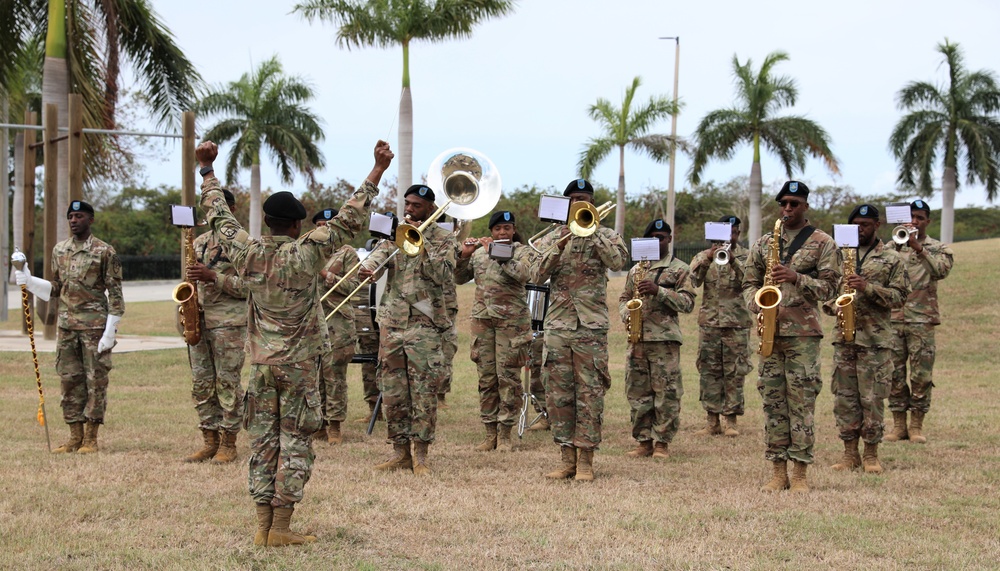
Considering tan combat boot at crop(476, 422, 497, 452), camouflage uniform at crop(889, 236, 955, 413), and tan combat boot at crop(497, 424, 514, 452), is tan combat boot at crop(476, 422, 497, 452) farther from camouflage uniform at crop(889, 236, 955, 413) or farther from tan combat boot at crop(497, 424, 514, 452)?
camouflage uniform at crop(889, 236, 955, 413)

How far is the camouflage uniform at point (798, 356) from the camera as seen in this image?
25.8ft

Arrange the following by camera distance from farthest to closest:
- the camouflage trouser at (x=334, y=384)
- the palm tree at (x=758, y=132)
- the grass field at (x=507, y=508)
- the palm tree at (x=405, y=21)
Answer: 1. the palm tree at (x=758, y=132)
2. the palm tree at (x=405, y=21)
3. the camouflage trouser at (x=334, y=384)
4. the grass field at (x=507, y=508)

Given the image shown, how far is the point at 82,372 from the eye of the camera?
30.9 feet

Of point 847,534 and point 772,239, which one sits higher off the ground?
point 772,239

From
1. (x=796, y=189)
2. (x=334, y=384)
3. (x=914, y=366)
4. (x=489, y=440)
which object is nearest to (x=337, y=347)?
(x=334, y=384)

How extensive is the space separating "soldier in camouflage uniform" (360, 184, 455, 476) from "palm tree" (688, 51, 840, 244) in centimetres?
2952

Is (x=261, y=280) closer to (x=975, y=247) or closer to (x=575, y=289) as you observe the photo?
(x=575, y=289)

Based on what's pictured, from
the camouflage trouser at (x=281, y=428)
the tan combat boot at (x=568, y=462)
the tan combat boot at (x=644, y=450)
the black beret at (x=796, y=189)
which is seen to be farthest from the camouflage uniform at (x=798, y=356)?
the camouflage trouser at (x=281, y=428)

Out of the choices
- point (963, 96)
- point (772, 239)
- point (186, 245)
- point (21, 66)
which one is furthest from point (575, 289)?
point (963, 96)

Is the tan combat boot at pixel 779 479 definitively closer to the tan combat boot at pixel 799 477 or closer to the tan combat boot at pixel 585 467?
the tan combat boot at pixel 799 477

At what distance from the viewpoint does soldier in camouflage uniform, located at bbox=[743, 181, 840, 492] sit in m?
7.87

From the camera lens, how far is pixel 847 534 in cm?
655

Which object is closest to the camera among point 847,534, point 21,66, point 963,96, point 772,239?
point 847,534

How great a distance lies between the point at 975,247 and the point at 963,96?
9.60 m
